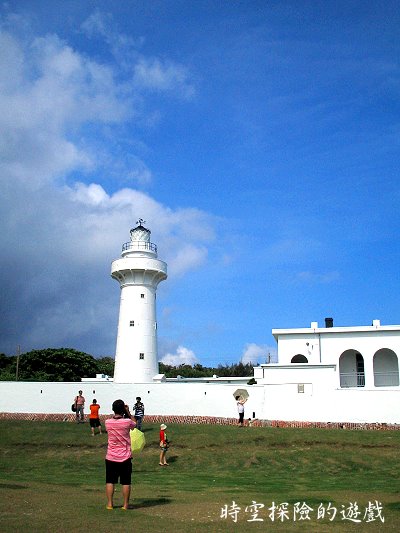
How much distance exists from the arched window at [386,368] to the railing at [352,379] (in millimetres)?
868

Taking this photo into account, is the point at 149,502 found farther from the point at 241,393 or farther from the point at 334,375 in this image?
the point at 334,375

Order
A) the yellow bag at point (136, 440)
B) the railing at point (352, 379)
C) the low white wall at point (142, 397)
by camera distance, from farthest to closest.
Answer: the railing at point (352, 379)
the low white wall at point (142, 397)
the yellow bag at point (136, 440)

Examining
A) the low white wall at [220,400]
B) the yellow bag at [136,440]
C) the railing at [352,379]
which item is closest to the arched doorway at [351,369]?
the railing at [352,379]

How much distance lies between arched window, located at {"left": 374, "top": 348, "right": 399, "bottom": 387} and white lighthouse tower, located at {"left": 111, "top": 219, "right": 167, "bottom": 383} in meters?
14.3

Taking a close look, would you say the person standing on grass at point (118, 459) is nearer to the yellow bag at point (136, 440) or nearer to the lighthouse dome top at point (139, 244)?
the yellow bag at point (136, 440)

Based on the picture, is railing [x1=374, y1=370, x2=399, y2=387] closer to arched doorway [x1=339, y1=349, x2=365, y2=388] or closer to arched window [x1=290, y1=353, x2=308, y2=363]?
arched doorway [x1=339, y1=349, x2=365, y2=388]

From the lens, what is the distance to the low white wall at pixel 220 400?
32.0 meters

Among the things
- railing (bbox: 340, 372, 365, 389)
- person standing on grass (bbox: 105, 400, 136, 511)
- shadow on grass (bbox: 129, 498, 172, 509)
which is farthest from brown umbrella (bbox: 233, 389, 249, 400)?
person standing on grass (bbox: 105, 400, 136, 511)

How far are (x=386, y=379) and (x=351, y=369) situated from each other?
2250 millimetres

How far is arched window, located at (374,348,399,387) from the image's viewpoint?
36812mm

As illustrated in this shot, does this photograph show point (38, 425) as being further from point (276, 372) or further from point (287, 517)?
point (287, 517)

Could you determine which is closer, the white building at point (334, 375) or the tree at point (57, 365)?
the white building at point (334, 375)

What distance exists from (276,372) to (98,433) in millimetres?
11560

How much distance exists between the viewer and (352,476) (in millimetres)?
18078
